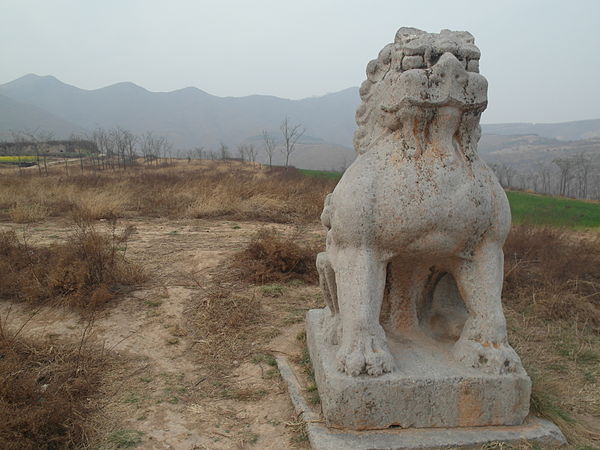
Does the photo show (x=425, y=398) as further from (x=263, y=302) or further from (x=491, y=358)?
(x=263, y=302)

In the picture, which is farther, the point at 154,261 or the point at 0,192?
the point at 0,192

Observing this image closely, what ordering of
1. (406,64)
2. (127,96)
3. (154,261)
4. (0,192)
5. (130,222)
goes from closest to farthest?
(406,64) → (154,261) → (130,222) → (0,192) → (127,96)

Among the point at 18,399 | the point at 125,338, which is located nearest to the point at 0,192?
the point at 125,338

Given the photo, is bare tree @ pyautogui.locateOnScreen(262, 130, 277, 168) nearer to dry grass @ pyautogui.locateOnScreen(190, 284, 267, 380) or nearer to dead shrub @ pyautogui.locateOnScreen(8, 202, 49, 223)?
dead shrub @ pyautogui.locateOnScreen(8, 202, 49, 223)

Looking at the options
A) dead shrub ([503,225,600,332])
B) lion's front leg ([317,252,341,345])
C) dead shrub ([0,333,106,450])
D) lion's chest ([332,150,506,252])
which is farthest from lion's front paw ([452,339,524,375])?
dead shrub ([503,225,600,332])

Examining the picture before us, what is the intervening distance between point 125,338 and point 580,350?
3389mm

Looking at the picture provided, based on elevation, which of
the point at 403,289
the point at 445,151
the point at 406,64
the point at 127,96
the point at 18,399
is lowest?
the point at 18,399

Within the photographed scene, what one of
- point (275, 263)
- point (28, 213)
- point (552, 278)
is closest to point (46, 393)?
point (275, 263)

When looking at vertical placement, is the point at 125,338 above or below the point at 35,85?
below

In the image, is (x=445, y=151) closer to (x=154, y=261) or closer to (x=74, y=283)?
(x=74, y=283)

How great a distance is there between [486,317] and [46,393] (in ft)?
7.11

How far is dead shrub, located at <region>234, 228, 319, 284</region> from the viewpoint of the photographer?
16.1ft

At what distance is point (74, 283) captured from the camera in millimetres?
4195

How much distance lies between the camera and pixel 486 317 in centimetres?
205
